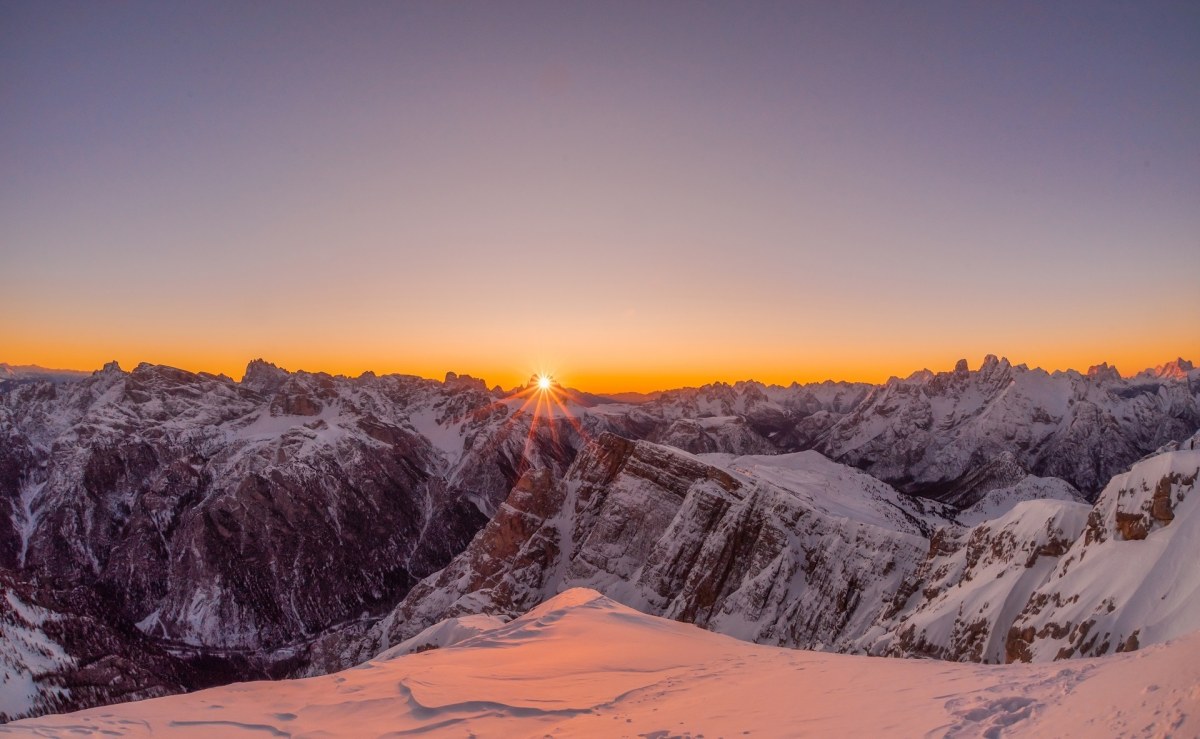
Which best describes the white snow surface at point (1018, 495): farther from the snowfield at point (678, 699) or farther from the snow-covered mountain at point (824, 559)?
the snowfield at point (678, 699)

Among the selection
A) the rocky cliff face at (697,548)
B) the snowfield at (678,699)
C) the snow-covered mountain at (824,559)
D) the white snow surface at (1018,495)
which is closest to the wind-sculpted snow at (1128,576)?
the snow-covered mountain at (824,559)

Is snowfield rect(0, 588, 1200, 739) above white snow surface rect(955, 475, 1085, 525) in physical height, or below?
above

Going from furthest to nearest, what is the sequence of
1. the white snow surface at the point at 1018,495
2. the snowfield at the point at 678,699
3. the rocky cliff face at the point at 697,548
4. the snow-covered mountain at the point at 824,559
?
the white snow surface at the point at 1018,495
the rocky cliff face at the point at 697,548
the snow-covered mountain at the point at 824,559
the snowfield at the point at 678,699

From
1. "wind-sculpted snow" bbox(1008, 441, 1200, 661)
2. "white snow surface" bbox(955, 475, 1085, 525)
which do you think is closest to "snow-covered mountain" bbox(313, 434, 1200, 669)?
"wind-sculpted snow" bbox(1008, 441, 1200, 661)

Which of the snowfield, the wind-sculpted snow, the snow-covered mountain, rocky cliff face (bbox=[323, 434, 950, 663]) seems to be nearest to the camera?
the snowfield

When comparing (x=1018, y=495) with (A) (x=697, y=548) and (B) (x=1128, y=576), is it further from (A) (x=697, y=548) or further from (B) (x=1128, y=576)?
(B) (x=1128, y=576)

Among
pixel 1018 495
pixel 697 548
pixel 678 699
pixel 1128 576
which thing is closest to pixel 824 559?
pixel 697 548

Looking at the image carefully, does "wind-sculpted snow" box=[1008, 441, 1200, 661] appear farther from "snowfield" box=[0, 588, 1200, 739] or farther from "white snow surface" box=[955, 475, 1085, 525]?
"white snow surface" box=[955, 475, 1085, 525]

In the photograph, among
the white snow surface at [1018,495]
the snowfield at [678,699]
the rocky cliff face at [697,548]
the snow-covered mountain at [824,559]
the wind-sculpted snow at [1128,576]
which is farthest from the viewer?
the white snow surface at [1018,495]
